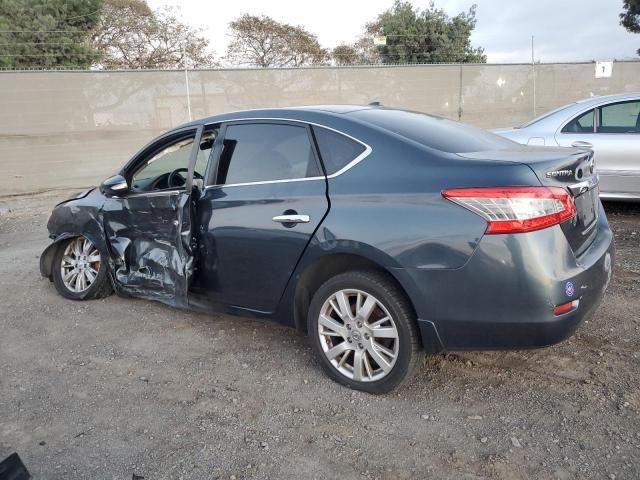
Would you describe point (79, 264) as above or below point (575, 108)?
below

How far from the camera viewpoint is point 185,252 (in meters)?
3.81

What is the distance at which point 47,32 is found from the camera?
26.5m

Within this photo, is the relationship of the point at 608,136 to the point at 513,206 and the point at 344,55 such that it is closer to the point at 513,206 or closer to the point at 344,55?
the point at 513,206

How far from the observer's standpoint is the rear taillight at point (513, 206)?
8.61 ft

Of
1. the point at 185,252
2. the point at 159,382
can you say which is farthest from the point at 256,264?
the point at 159,382

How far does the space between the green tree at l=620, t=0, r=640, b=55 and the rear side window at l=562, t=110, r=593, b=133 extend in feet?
95.1

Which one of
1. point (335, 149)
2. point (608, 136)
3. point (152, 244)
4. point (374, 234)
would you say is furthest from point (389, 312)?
point (608, 136)

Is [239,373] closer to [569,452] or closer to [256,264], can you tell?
[256,264]

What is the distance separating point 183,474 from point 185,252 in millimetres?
1640

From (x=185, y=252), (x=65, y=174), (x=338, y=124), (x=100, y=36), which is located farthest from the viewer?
(x=100, y=36)

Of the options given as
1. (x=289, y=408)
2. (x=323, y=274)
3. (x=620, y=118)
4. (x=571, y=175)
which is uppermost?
(x=620, y=118)

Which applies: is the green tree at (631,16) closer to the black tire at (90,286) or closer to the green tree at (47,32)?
the green tree at (47,32)

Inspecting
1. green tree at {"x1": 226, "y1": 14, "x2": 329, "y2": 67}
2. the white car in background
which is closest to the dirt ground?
the white car in background

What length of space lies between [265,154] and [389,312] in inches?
52.8
